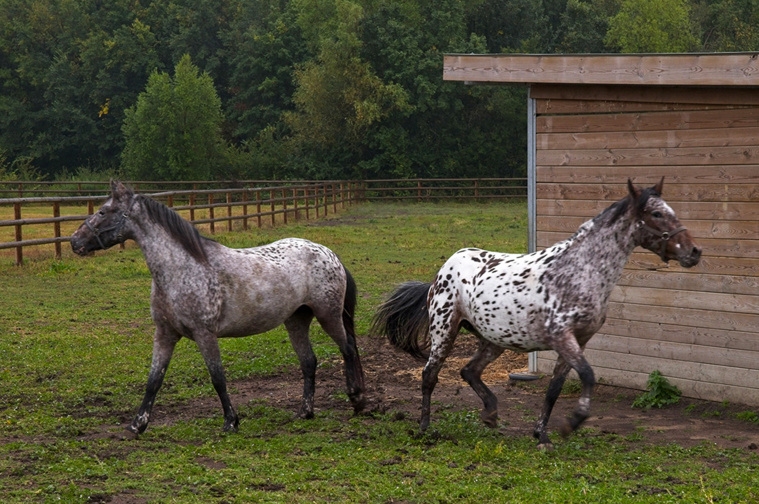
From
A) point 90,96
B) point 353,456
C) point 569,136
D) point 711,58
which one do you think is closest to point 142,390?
point 353,456

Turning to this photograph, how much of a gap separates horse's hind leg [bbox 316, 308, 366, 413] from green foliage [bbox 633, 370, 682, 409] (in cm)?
244

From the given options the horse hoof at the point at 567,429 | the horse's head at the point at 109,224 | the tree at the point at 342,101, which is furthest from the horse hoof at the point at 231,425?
the tree at the point at 342,101

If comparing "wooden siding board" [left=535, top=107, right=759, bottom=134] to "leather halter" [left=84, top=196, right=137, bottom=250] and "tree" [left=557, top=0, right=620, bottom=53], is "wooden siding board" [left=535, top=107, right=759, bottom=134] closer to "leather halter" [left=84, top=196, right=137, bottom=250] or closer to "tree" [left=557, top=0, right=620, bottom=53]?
"leather halter" [left=84, top=196, right=137, bottom=250]

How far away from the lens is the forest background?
143 feet

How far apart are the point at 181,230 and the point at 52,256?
1056 centimetres

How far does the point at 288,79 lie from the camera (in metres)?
52.9

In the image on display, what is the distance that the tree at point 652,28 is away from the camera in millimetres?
53500

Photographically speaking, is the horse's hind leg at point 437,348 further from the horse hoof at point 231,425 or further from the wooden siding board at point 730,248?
the wooden siding board at point 730,248

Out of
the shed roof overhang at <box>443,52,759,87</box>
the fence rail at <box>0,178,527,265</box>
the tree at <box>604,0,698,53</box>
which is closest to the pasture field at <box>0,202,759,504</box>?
the shed roof overhang at <box>443,52,759,87</box>

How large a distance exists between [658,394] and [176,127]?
3986 cm

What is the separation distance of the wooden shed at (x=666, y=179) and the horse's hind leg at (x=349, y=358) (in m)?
2.31

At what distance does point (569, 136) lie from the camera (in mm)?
8359

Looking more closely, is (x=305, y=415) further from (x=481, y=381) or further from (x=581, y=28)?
(x=581, y=28)

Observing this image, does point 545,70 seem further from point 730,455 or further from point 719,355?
point 730,455
